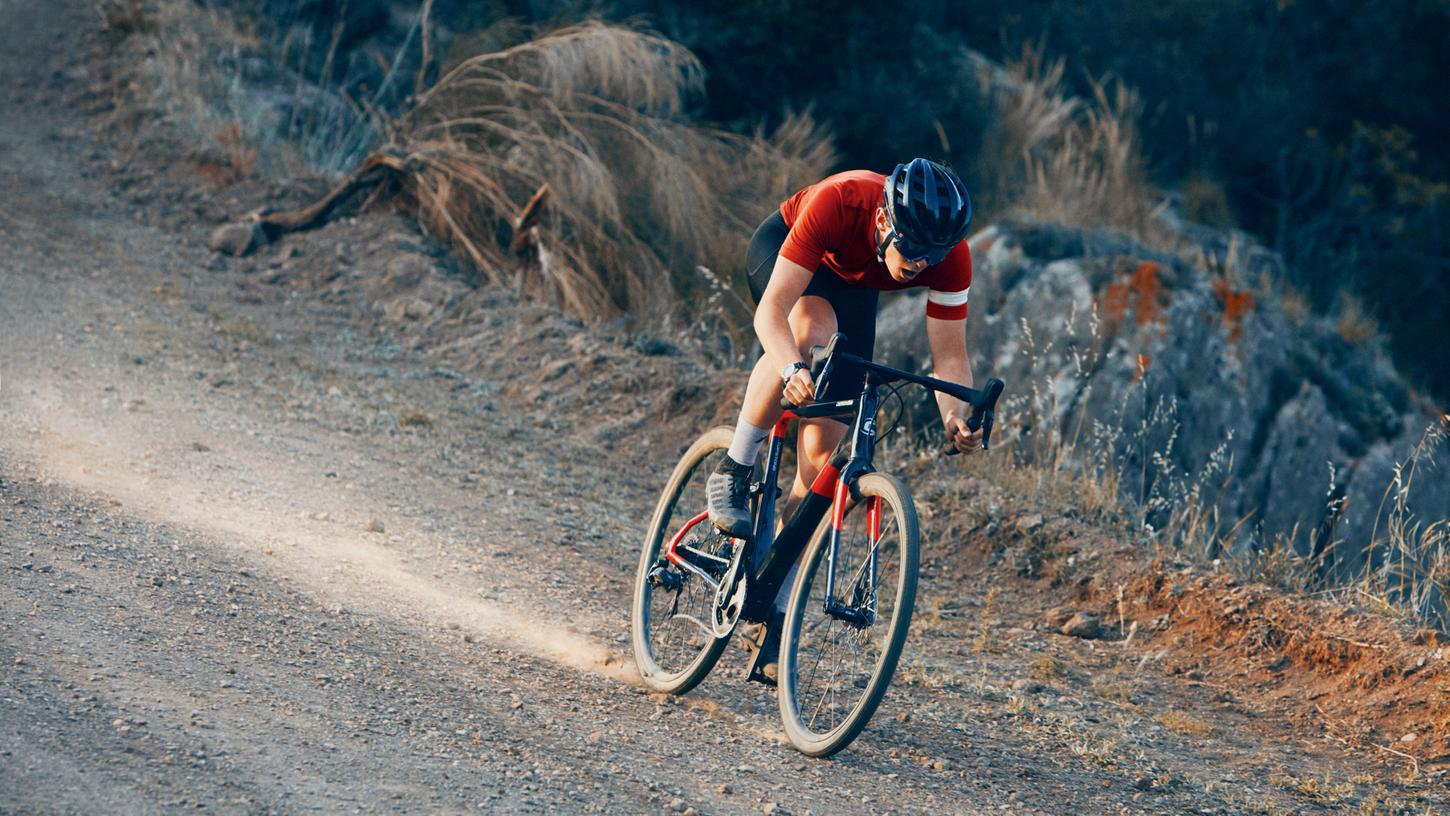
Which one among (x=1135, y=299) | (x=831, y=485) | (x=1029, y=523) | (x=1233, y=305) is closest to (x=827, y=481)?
(x=831, y=485)

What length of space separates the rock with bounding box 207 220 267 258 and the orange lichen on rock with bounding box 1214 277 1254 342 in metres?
7.27

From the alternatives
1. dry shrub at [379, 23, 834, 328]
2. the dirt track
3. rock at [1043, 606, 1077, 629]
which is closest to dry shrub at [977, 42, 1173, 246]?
dry shrub at [379, 23, 834, 328]

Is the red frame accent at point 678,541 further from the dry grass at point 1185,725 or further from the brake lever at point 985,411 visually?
the dry grass at point 1185,725

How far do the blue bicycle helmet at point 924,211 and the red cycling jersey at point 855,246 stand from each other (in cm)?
19

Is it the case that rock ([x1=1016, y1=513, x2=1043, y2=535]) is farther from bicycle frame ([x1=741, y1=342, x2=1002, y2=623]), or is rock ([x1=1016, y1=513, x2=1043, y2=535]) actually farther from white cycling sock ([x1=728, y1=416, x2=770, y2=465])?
white cycling sock ([x1=728, y1=416, x2=770, y2=465])

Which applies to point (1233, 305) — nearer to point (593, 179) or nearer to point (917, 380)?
point (593, 179)

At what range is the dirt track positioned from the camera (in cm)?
335

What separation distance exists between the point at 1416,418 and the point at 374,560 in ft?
28.5

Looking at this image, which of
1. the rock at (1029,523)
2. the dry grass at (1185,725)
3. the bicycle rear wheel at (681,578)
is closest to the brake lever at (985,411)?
the bicycle rear wheel at (681,578)

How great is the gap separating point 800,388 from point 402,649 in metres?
1.66

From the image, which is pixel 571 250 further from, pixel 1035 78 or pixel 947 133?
pixel 1035 78

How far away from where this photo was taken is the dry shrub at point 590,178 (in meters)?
9.72

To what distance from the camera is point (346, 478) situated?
20.1ft

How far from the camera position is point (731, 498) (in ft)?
13.3
